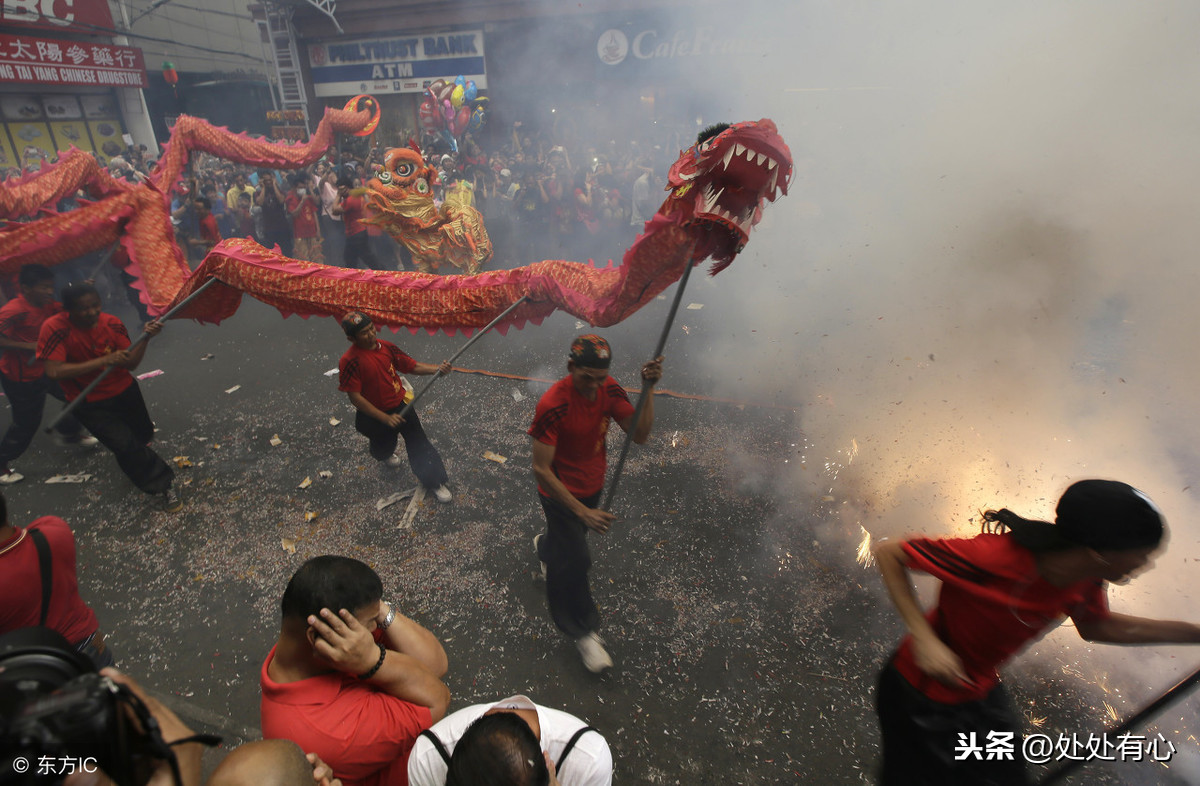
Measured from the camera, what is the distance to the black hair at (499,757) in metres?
1.01

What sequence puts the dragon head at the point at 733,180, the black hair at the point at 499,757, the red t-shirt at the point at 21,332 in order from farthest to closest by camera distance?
the red t-shirt at the point at 21,332 < the dragon head at the point at 733,180 < the black hair at the point at 499,757

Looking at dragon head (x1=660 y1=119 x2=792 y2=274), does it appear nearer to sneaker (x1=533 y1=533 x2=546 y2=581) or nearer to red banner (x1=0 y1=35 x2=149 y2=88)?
sneaker (x1=533 y1=533 x2=546 y2=581)

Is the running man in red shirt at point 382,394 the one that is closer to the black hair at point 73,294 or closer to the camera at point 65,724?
the black hair at point 73,294

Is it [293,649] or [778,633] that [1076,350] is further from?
[293,649]

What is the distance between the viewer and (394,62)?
603 inches

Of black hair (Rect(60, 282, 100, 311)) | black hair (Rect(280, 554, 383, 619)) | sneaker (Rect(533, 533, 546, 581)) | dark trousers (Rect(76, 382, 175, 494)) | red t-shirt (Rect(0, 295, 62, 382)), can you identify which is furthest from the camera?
red t-shirt (Rect(0, 295, 62, 382))

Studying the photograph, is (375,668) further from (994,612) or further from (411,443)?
(411,443)

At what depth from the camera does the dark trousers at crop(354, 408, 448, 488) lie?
3648 millimetres

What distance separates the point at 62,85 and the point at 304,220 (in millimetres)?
10669

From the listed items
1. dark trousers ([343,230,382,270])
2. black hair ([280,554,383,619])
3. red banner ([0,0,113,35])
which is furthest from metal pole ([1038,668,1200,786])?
red banner ([0,0,113,35])

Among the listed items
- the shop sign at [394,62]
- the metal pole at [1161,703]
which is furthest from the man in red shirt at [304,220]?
the metal pole at [1161,703]

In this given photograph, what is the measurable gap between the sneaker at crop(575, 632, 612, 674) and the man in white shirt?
4.44 ft

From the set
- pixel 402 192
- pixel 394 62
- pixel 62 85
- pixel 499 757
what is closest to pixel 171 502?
pixel 402 192

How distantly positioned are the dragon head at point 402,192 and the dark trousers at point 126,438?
2320mm
